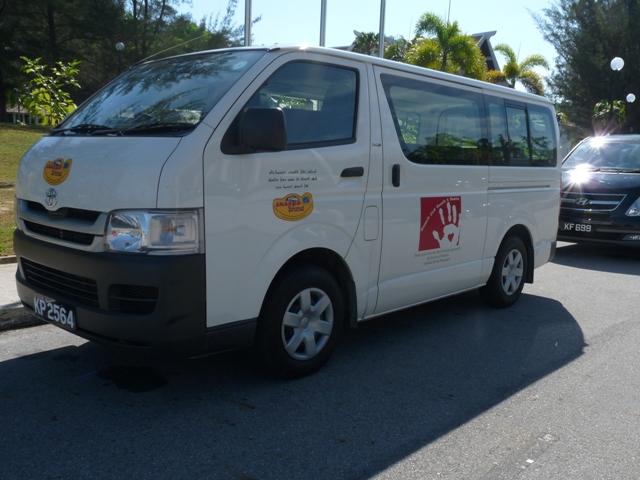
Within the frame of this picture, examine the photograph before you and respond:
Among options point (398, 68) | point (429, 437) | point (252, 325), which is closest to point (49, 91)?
point (398, 68)

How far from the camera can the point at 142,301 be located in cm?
344

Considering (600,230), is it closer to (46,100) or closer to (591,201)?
→ (591,201)

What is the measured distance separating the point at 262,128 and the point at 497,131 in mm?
3048

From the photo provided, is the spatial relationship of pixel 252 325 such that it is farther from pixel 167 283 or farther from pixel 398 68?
pixel 398 68

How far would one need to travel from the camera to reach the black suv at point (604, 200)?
9.23 m

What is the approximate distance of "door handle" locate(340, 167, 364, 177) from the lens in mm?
4246

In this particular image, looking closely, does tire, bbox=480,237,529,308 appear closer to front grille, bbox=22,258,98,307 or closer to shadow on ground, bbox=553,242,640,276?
shadow on ground, bbox=553,242,640,276

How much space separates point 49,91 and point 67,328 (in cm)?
847

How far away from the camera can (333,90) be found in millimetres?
4320

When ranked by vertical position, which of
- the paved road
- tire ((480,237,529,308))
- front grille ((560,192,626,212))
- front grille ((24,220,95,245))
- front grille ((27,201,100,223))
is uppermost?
front grille ((27,201,100,223))

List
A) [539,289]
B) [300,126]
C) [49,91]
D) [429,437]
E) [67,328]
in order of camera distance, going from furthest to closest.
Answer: [49,91], [539,289], [300,126], [67,328], [429,437]

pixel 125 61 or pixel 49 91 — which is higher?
pixel 125 61

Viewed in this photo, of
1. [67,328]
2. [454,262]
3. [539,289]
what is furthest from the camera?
[539,289]

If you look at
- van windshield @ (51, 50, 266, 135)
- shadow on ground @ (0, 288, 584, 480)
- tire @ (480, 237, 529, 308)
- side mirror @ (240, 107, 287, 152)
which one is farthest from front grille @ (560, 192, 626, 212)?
side mirror @ (240, 107, 287, 152)
